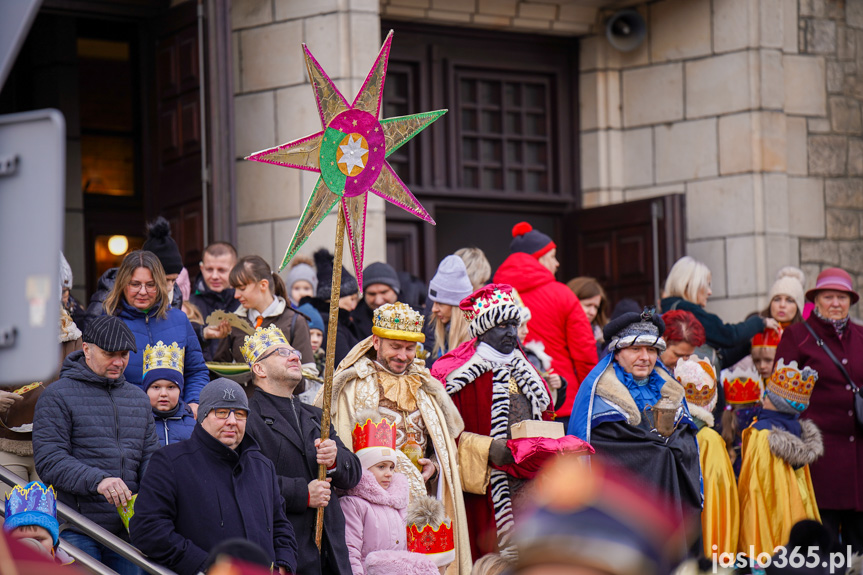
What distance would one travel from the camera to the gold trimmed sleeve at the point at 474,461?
723cm

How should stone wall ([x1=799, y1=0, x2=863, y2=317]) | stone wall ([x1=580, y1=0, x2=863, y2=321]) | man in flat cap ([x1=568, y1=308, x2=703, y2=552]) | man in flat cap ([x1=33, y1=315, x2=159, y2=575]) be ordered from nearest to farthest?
man in flat cap ([x1=33, y1=315, x2=159, y2=575]) → man in flat cap ([x1=568, y1=308, x2=703, y2=552]) → stone wall ([x1=580, y1=0, x2=863, y2=321]) → stone wall ([x1=799, y1=0, x2=863, y2=317])

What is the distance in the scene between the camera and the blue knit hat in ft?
27.8

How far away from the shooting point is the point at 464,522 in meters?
7.15

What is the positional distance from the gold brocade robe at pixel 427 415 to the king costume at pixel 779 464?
228 cm

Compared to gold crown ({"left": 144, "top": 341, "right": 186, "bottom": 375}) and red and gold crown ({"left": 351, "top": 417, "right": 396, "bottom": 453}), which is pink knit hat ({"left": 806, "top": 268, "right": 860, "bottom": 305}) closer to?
red and gold crown ({"left": 351, "top": 417, "right": 396, "bottom": 453})

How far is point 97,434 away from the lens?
20.4ft

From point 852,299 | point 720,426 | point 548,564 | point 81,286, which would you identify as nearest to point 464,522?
point 720,426

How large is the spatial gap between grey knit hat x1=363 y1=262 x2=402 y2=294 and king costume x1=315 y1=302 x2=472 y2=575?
1.75 metres

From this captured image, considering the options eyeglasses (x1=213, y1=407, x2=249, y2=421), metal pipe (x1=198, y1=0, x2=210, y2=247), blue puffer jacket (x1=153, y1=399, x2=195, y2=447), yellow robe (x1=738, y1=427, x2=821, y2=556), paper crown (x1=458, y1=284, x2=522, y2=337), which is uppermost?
metal pipe (x1=198, y1=0, x2=210, y2=247)

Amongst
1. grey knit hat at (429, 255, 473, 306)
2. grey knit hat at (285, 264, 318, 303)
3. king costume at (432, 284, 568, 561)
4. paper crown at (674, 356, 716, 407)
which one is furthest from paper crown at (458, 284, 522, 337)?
grey knit hat at (285, 264, 318, 303)

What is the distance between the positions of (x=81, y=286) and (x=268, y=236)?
280cm

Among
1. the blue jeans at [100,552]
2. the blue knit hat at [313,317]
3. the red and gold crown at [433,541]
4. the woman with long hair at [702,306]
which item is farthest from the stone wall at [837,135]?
the blue jeans at [100,552]

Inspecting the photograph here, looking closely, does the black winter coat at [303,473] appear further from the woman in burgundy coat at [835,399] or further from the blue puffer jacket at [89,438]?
the woman in burgundy coat at [835,399]

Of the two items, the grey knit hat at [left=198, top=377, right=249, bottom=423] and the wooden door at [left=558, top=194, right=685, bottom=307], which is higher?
the wooden door at [left=558, top=194, right=685, bottom=307]
